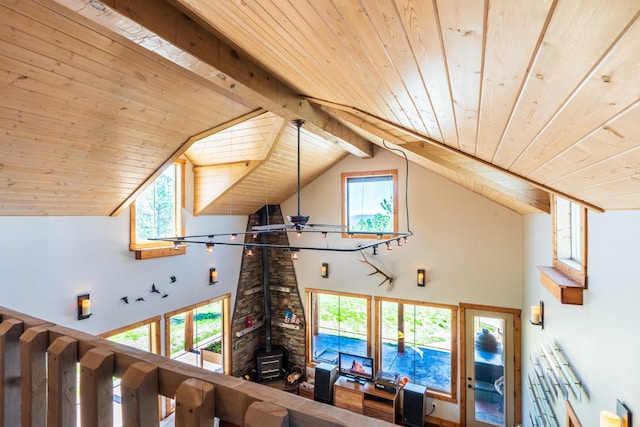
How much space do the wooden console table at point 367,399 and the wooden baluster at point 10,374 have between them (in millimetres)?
5711

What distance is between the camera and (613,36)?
2.05 ft

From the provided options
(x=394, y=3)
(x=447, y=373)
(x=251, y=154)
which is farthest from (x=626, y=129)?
(x=447, y=373)

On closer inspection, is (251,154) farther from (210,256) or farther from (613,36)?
(613,36)

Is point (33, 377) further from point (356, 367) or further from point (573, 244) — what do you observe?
point (356, 367)

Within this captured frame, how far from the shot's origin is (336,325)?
6941 millimetres

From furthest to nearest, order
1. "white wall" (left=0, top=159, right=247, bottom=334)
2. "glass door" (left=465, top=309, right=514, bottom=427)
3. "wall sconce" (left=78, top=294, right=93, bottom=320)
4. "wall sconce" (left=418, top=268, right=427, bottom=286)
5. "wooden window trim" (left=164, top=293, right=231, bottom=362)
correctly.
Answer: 1. "wall sconce" (left=418, top=268, right=427, bottom=286)
2. "glass door" (left=465, top=309, right=514, bottom=427)
3. "wooden window trim" (left=164, top=293, right=231, bottom=362)
4. "wall sconce" (left=78, top=294, right=93, bottom=320)
5. "white wall" (left=0, top=159, right=247, bottom=334)

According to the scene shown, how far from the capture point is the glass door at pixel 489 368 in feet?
17.8

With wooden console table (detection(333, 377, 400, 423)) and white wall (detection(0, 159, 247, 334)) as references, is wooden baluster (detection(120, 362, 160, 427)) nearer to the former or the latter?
white wall (detection(0, 159, 247, 334))

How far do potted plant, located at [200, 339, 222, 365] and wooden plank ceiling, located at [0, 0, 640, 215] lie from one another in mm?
3192

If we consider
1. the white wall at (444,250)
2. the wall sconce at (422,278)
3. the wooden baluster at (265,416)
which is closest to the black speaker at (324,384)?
the white wall at (444,250)

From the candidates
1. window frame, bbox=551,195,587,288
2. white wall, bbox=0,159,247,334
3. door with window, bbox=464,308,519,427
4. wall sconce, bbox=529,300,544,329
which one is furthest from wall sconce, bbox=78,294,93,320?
door with window, bbox=464,308,519,427

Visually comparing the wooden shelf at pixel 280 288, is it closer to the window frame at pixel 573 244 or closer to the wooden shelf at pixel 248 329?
the wooden shelf at pixel 248 329

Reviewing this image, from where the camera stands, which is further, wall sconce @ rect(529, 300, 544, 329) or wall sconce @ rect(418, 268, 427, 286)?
wall sconce @ rect(418, 268, 427, 286)

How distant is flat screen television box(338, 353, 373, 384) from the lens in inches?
238
